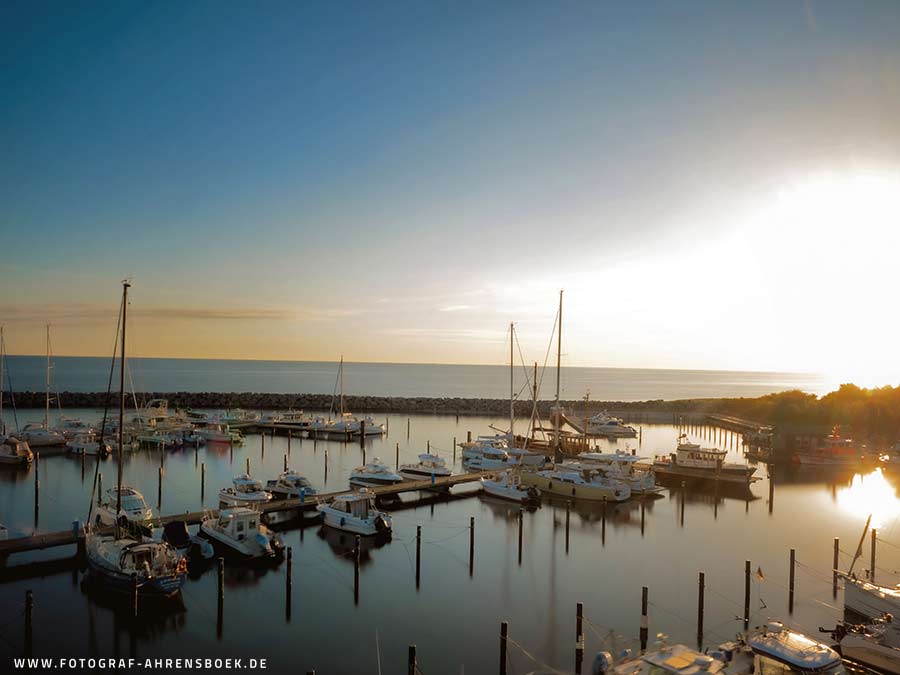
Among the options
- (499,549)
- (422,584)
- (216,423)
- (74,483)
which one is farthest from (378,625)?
(216,423)

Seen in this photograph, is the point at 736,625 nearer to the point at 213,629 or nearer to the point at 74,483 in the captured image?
the point at 213,629

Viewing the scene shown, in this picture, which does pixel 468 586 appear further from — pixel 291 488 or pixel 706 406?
pixel 706 406

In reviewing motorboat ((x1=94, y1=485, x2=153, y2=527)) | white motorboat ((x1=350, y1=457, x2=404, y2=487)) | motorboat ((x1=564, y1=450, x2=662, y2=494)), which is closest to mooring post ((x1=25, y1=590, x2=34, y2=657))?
motorboat ((x1=94, y1=485, x2=153, y2=527))

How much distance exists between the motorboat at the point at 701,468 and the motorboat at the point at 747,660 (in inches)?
1168

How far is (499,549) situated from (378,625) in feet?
32.7

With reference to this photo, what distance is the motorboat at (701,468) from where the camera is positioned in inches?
1756

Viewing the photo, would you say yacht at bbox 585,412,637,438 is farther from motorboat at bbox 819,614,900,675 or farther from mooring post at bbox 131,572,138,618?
mooring post at bbox 131,572,138,618

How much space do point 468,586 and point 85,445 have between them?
39.9 metres

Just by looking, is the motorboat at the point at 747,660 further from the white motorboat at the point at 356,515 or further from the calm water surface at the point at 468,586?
the white motorboat at the point at 356,515

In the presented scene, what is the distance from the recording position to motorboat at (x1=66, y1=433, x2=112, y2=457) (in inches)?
2013

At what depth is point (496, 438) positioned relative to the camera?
5728 centimetres

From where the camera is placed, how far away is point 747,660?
1546cm

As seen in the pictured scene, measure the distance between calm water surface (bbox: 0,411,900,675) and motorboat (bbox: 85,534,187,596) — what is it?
2.59ft

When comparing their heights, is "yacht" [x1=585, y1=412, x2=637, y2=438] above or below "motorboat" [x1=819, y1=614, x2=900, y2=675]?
below
